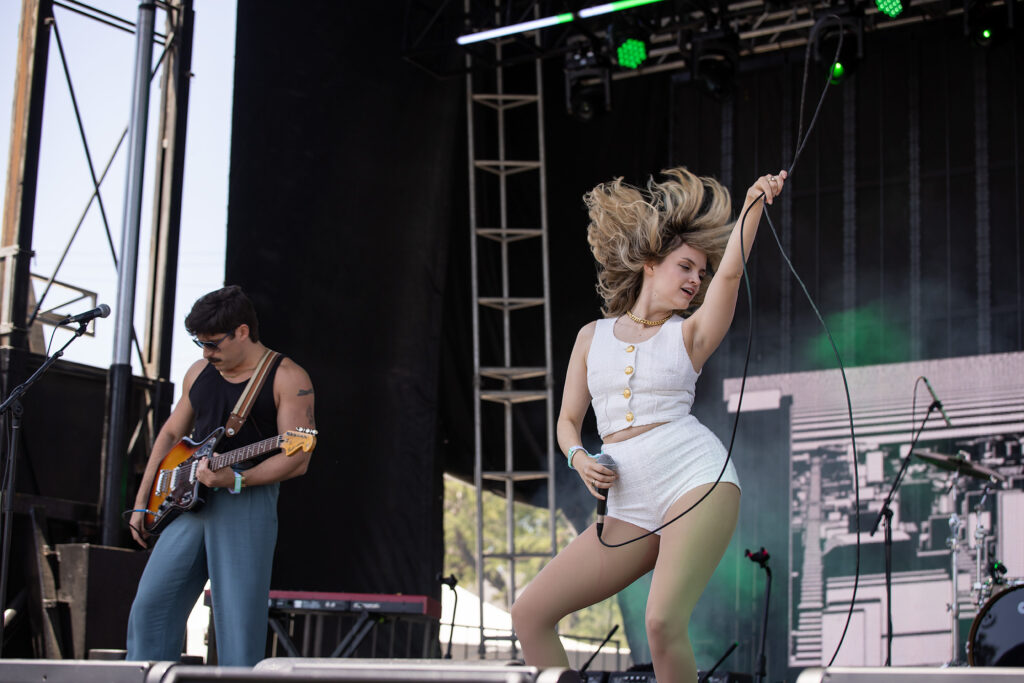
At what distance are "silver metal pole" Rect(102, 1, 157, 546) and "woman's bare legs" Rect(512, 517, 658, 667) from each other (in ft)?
12.9

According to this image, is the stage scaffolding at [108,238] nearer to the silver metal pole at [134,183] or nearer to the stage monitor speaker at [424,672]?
the silver metal pole at [134,183]

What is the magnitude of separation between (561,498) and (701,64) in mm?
3621

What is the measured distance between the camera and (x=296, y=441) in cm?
427

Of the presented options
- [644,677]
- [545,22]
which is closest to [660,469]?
[644,677]

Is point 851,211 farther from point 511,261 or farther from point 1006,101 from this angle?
point 511,261

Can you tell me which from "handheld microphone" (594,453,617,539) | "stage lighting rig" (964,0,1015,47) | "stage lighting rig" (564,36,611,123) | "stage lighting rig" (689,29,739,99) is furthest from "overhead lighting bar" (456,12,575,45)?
"handheld microphone" (594,453,617,539)

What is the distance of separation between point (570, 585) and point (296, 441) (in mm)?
1662

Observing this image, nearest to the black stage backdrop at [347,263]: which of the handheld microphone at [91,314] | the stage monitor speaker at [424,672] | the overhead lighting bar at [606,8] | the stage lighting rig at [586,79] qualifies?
the stage lighting rig at [586,79]

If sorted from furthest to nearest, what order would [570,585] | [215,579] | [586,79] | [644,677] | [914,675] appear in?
[586,79] → [644,677] → [215,579] → [570,585] → [914,675]

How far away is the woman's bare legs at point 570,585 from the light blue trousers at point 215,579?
149cm

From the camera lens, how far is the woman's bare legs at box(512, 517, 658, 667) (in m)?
2.93

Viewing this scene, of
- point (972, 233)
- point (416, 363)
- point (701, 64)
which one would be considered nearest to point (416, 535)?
point (416, 363)

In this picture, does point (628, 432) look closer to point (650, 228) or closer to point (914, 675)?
point (650, 228)

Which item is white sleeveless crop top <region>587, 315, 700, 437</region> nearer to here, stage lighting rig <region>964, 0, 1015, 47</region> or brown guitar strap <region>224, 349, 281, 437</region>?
brown guitar strap <region>224, 349, 281, 437</region>
